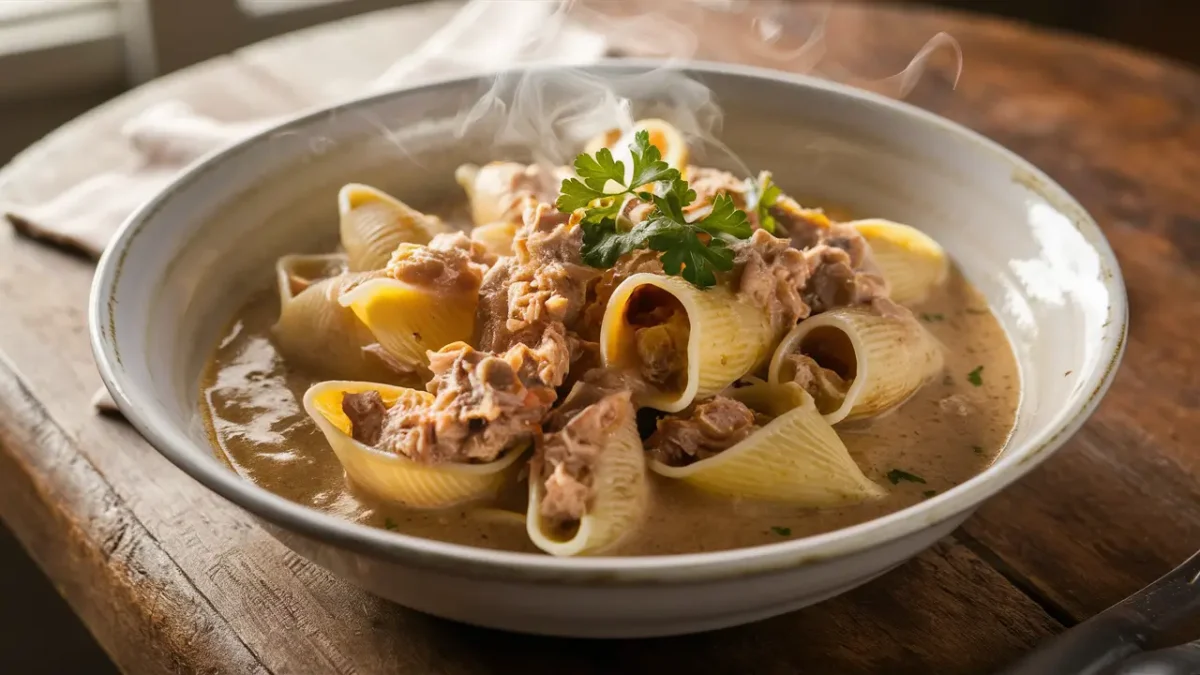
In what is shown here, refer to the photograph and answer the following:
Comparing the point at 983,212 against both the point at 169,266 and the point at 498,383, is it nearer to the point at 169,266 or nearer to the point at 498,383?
the point at 498,383

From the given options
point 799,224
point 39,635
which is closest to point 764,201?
point 799,224

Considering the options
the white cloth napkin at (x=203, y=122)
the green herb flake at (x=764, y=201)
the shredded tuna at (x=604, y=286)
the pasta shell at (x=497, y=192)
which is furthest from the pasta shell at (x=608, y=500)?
the white cloth napkin at (x=203, y=122)

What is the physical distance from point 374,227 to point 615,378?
0.79 meters

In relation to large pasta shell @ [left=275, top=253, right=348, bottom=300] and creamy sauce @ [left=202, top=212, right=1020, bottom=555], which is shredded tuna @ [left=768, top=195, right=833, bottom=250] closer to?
creamy sauce @ [left=202, top=212, right=1020, bottom=555]

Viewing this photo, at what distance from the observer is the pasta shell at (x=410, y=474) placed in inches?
71.7

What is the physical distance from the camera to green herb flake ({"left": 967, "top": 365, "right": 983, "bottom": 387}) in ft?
7.42

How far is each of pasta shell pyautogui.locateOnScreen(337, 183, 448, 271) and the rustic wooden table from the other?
0.60 meters

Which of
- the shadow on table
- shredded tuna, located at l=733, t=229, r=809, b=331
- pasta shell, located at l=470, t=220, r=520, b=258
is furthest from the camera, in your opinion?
the shadow on table

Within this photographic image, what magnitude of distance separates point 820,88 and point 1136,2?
4884 millimetres

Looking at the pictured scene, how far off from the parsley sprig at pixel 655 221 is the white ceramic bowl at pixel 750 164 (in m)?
0.60

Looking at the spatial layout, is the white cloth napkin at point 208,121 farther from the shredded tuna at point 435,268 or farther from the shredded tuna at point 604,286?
the shredded tuna at point 604,286

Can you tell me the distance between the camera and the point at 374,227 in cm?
244

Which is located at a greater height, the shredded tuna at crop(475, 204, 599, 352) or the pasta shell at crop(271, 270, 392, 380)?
the shredded tuna at crop(475, 204, 599, 352)

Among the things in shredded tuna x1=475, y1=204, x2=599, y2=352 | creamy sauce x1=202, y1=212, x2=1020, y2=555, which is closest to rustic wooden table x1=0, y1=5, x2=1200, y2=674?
creamy sauce x1=202, y1=212, x2=1020, y2=555
